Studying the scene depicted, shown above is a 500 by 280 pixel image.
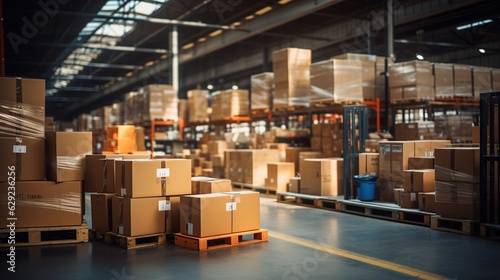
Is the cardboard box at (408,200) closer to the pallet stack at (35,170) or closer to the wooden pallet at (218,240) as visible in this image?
the wooden pallet at (218,240)

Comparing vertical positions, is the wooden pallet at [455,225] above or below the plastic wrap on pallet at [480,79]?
below

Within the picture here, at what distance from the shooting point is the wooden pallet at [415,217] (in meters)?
7.71

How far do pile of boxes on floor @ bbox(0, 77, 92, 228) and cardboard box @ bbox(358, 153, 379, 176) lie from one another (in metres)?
5.09

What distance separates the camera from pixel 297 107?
12.7m

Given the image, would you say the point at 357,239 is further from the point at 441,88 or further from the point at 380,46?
the point at 380,46

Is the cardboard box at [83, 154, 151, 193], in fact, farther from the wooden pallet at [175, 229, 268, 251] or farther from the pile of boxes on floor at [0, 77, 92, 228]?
the wooden pallet at [175, 229, 268, 251]

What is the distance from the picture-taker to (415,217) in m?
8.14

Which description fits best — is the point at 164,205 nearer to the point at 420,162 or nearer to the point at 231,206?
the point at 231,206

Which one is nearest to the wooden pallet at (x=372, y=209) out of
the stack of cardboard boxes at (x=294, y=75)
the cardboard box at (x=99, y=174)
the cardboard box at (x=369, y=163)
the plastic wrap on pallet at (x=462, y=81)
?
the cardboard box at (x=369, y=163)

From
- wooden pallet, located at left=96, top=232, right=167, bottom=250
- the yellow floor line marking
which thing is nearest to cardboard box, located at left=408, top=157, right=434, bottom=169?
the yellow floor line marking

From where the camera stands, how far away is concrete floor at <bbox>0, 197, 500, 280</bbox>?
493 cm

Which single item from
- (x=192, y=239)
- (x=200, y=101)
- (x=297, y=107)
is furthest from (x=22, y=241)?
(x=200, y=101)

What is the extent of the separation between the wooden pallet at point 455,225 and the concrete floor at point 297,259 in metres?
0.15

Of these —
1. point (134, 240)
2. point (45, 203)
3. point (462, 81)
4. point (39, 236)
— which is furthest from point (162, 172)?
point (462, 81)
